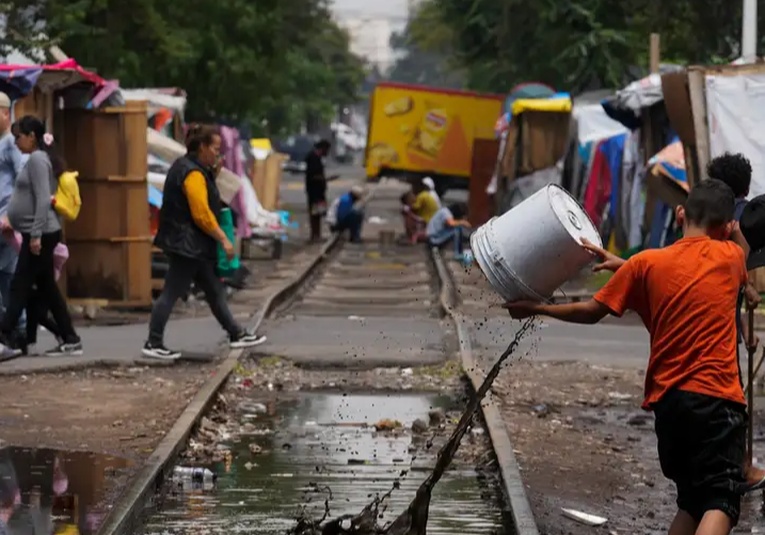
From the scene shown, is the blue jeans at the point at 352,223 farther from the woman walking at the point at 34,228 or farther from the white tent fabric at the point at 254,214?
the woman walking at the point at 34,228

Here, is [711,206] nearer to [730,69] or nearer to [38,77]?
[730,69]

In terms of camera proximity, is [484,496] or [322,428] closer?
[484,496]

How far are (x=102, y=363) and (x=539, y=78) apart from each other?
1118 inches

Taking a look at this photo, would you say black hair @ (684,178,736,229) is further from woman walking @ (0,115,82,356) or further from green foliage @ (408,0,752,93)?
green foliage @ (408,0,752,93)

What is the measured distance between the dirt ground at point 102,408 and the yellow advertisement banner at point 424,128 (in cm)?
2921

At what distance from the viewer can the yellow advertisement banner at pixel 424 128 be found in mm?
42719

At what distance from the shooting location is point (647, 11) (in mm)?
29500

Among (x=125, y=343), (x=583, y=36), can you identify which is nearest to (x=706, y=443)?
(x=125, y=343)

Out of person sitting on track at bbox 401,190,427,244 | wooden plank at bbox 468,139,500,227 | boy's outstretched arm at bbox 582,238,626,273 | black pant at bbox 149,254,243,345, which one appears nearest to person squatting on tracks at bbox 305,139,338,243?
person sitting on track at bbox 401,190,427,244

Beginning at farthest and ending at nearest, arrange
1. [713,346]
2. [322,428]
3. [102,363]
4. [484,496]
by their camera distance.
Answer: [102,363] < [322,428] < [484,496] < [713,346]

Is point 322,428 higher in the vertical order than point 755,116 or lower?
lower

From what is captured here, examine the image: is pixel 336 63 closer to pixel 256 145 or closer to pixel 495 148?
pixel 256 145

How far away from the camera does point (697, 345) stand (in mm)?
6293

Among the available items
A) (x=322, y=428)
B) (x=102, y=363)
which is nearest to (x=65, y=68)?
(x=102, y=363)
